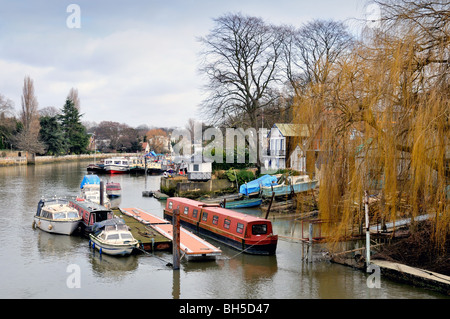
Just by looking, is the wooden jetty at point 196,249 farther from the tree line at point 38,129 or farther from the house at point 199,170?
the tree line at point 38,129

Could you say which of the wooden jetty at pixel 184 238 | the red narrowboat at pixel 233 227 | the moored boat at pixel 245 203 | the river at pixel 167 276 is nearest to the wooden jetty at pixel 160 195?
the moored boat at pixel 245 203

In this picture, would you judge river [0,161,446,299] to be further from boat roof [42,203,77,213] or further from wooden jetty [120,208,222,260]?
boat roof [42,203,77,213]

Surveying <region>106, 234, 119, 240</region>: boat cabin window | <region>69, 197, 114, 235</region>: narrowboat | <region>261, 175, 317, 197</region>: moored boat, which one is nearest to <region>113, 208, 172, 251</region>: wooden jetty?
<region>106, 234, 119, 240</region>: boat cabin window

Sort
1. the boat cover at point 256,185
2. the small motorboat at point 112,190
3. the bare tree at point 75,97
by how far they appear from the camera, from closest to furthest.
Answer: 1. the boat cover at point 256,185
2. the small motorboat at point 112,190
3. the bare tree at point 75,97

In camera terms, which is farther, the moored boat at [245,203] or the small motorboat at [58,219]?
the moored boat at [245,203]

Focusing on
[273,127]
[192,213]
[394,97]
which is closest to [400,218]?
[394,97]

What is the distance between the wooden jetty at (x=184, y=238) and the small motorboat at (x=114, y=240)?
2.00 metres

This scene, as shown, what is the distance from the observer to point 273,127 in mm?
48094

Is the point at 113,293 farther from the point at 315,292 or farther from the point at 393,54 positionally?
the point at 393,54

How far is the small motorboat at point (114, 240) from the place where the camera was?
19734mm

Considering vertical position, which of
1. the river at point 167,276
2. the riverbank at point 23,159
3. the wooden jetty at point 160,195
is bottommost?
the river at point 167,276

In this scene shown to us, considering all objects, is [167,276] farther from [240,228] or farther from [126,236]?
[240,228]

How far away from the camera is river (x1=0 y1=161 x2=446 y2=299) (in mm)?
15547

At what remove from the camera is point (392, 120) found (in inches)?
581
